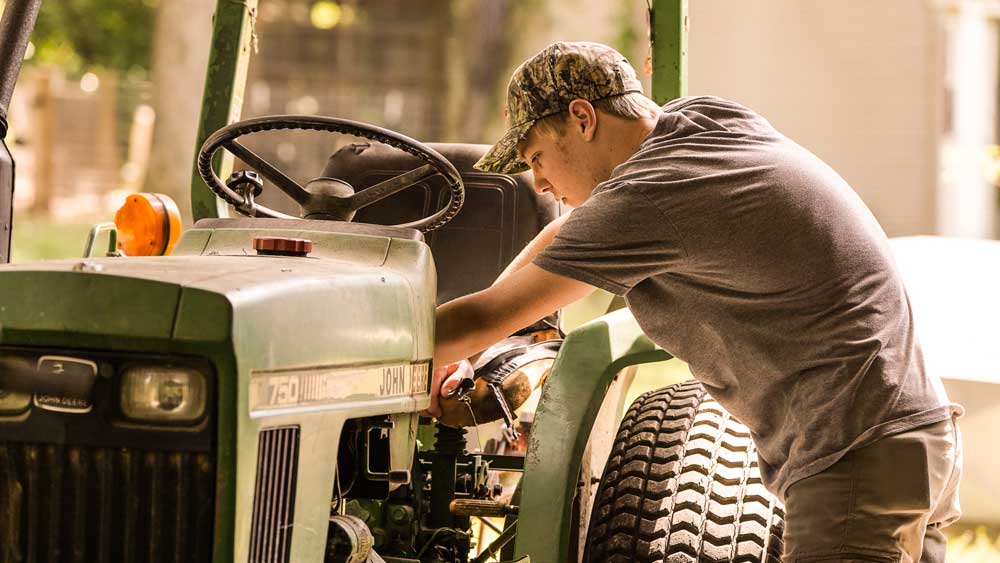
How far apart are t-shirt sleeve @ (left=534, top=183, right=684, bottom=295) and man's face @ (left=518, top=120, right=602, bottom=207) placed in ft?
0.90

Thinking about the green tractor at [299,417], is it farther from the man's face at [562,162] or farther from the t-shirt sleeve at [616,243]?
the t-shirt sleeve at [616,243]

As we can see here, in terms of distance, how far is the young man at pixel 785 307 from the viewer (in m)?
2.53

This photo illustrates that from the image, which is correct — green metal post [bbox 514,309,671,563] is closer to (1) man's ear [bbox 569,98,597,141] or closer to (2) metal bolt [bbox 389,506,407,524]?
(2) metal bolt [bbox 389,506,407,524]

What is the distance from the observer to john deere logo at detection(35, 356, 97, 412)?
2072 mm

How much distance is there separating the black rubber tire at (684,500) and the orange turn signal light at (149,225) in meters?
1.23

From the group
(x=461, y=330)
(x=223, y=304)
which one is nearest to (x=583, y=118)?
(x=461, y=330)

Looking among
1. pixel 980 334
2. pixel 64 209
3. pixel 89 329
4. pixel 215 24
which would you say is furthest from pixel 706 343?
pixel 64 209

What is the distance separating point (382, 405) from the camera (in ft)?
8.10

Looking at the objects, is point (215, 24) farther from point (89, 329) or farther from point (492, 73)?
point (492, 73)

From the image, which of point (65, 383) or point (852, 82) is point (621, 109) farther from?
point (852, 82)

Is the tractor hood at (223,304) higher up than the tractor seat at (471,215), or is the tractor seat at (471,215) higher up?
the tractor seat at (471,215)

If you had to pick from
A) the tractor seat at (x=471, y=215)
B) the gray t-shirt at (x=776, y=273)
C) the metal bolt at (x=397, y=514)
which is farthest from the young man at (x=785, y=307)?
the tractor seat at (x=471, y=215)

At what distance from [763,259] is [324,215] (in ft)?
3.20

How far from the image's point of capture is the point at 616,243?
252 cm
